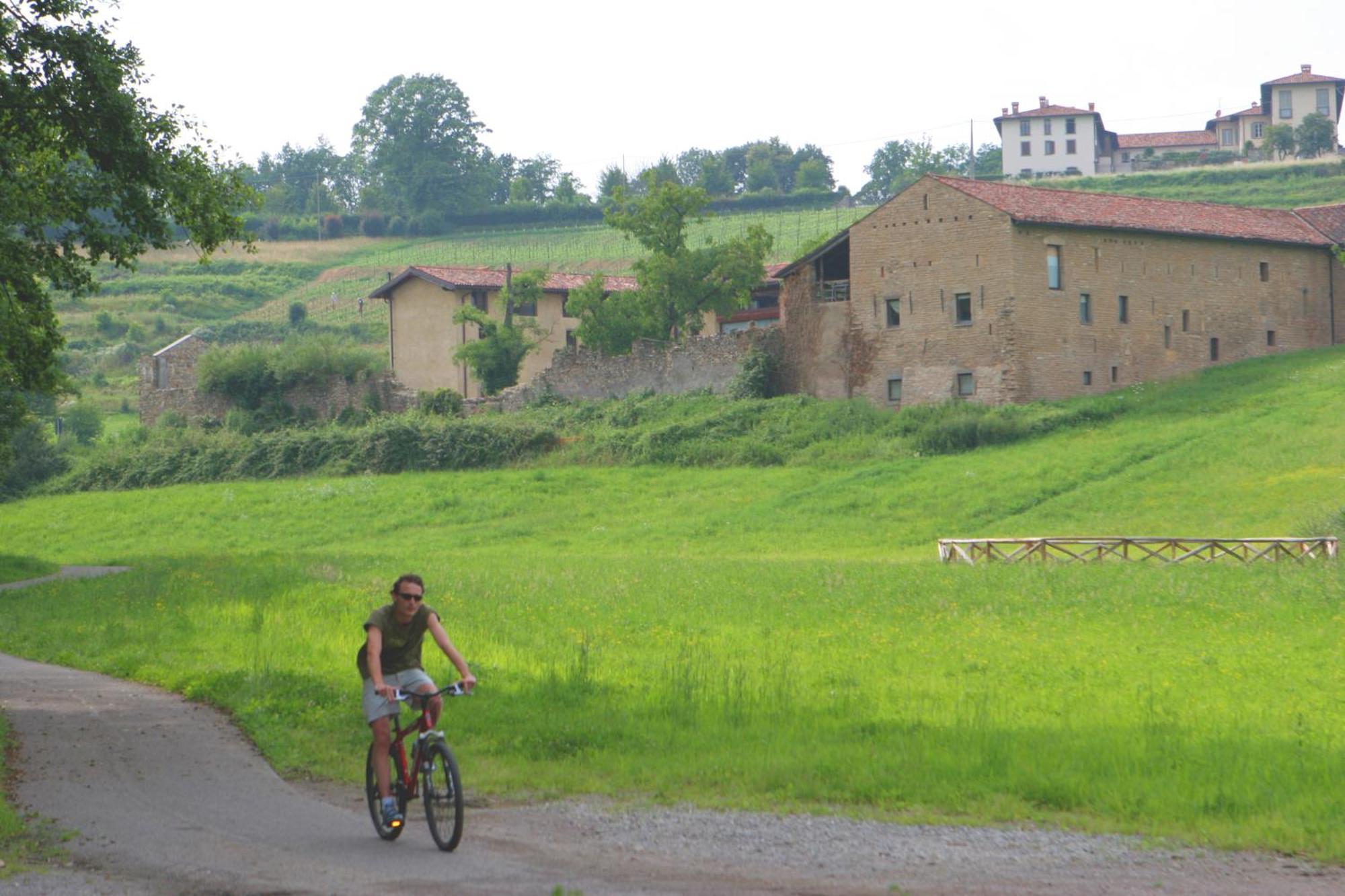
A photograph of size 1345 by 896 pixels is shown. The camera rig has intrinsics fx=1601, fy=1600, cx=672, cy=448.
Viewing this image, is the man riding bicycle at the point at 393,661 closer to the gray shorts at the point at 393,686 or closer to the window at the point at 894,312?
the gray shorts at the point at 393,686

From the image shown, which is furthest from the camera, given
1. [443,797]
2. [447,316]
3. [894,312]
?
[447,316]

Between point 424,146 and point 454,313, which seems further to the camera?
point 424,146

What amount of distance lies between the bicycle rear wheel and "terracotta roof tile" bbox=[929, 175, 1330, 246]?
4949cm

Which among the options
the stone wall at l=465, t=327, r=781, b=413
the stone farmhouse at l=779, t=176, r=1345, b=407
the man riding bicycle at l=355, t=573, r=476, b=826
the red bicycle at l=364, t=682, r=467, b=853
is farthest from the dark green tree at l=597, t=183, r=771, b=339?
the red bicycle at l=364, t=682, r=467, b=853

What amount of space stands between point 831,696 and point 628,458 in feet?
138

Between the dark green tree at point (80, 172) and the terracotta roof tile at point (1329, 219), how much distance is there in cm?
5658

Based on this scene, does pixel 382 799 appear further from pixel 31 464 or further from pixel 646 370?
pixel 31 464

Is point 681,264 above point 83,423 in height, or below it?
above

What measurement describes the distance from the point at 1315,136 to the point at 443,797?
127981mm

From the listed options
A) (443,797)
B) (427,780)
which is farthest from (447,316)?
(443,797)

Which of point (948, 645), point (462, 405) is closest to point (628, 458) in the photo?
point (462, 405)

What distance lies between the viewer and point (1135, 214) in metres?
63.1

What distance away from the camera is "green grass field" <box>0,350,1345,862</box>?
564 inches

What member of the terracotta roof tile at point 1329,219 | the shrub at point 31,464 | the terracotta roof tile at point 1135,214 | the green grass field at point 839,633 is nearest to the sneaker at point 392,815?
the green grass field at point 839,633
